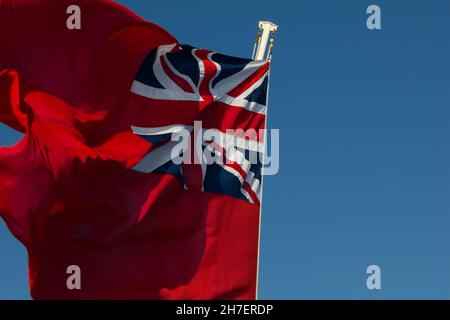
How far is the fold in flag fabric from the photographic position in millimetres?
24953

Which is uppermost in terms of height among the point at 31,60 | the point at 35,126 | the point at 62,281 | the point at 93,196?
the point at 31,60

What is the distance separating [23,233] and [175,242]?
→ 13.1 feet

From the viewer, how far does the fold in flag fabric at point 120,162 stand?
81.9 feet

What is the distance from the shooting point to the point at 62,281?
24.8m

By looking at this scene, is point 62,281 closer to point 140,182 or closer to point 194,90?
point 140,182

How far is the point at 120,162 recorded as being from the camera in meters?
26.5

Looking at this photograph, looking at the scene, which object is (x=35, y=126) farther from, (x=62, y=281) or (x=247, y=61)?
(x=247, y=61)

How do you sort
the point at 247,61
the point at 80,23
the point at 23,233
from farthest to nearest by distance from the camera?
the point at 247,61 < the point at 80,23 < the point at 23,233
